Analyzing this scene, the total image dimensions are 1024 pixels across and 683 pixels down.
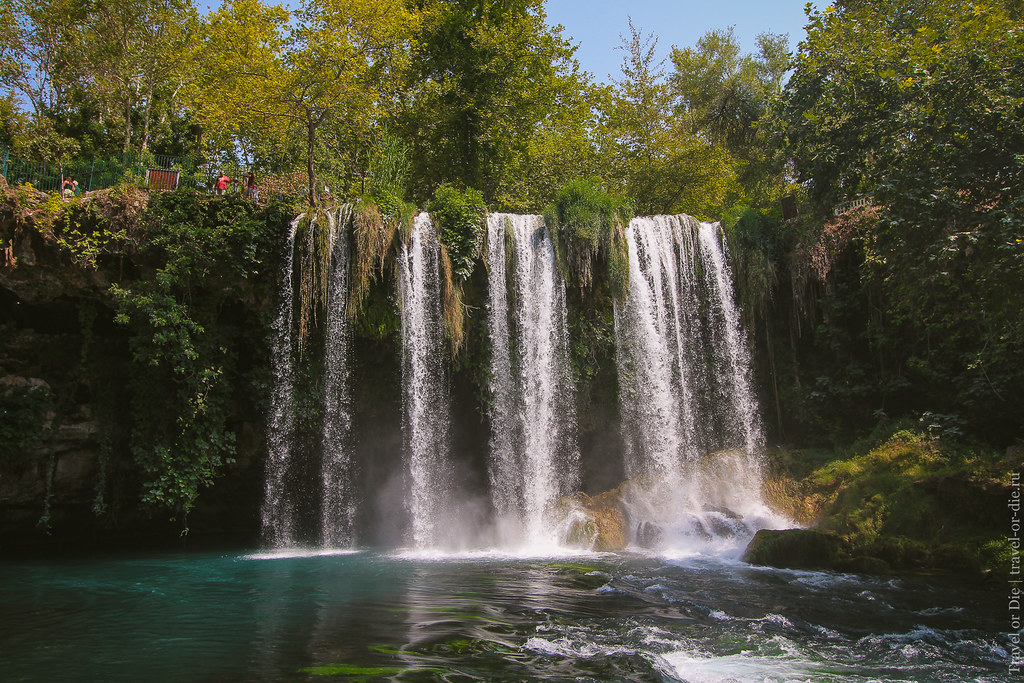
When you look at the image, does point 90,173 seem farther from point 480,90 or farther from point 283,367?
point 480,90

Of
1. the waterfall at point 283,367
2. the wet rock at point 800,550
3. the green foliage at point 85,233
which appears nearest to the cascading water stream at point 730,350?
the wet rock at point 800,550

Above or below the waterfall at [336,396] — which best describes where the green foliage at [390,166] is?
above

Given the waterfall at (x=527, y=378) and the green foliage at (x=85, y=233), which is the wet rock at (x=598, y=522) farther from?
the green foliage at (x=85, y=233)

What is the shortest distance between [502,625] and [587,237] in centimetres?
1024

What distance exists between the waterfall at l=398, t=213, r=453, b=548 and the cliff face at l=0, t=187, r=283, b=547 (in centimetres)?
295


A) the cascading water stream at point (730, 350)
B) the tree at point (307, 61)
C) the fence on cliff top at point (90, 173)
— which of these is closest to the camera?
the cascading water stream at point (730, 350)

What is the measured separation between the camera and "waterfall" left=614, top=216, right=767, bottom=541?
14555 millimetres

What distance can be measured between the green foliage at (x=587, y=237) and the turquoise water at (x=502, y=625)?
699cm

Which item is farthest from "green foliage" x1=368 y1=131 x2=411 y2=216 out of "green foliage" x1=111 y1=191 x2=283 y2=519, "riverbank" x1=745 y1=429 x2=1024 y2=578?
"riverbank" x1=745 y1=429 x2=1024 y2=578

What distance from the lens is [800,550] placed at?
10.6m

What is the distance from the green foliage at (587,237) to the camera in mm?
15859

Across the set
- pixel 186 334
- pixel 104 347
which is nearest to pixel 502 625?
pixel 186 334

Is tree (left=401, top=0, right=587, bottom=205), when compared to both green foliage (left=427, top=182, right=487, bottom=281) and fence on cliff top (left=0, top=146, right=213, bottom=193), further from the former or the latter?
fence on cliff top (left=0, top=146, right=213, bottom=193)

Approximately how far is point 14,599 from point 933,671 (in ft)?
35.2
